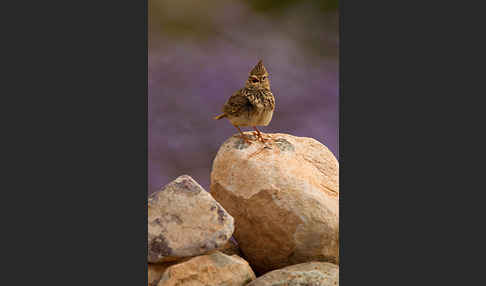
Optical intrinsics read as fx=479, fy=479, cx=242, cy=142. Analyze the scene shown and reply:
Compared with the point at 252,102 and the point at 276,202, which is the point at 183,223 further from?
the point at 252,102

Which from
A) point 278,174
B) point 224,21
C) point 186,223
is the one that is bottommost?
point 186,223

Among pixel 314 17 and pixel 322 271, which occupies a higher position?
pixel 314 17

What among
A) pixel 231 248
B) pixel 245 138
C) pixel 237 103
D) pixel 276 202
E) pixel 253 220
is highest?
pixel 237 103

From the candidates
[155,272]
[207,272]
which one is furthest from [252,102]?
[155,272]

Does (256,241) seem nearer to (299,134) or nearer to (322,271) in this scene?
(322,271)

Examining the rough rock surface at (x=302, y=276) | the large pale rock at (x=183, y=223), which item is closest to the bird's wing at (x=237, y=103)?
the large pale rock at (x=183, y=223)

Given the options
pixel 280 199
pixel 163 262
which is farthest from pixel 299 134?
pixel 163 262
